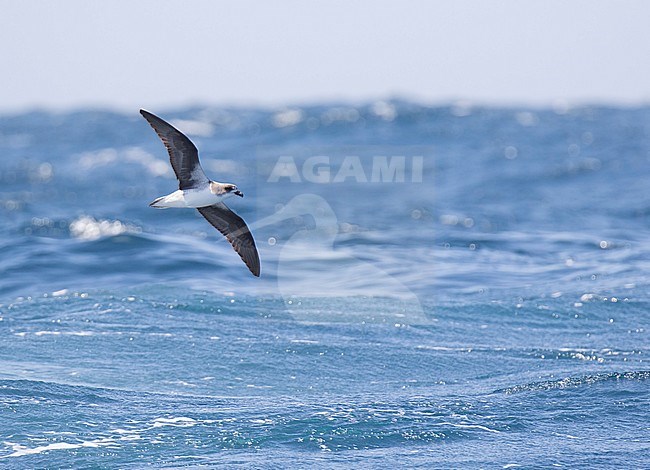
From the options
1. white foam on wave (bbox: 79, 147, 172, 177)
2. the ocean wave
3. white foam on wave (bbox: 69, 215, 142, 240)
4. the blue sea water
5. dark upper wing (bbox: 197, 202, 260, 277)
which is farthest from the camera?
white foam on wave (bbox: 79, 147, 172, 177)

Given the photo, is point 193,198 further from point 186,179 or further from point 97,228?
point 97,228

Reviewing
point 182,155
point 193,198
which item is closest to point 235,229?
point 193,198

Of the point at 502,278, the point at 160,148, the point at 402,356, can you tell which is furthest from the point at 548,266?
the point at 160,148

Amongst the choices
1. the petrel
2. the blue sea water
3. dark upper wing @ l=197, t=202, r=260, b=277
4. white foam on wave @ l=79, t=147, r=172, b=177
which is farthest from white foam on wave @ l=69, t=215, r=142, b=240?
white foam on wave @ l=79, t=147, r=172, b=177

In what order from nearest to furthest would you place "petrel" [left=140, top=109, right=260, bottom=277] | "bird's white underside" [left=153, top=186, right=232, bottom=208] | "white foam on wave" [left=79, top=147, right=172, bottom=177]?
"petrel" [left=140, top=109, right=260, bottom=277] < "bird's white underside" [left=153, top=186, right=232, bottom=208] < "white foam on wave" [left=79, top=147, right=172, bottom=177]

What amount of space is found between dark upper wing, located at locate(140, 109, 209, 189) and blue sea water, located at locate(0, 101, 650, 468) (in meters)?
3.68

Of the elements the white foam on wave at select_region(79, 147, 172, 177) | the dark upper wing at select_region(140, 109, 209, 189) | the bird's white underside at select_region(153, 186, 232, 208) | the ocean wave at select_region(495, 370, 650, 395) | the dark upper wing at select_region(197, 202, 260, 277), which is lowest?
the ocean wave at select_region(495, 370, 650, 395)

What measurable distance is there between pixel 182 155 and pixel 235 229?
2144 millimetres

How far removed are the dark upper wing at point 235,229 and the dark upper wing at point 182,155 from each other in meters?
1.39

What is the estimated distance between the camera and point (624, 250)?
28406mm

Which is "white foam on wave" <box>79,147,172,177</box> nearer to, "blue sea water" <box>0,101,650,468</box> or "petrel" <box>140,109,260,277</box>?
"blue sea water" <box>0,101,650,468</box>

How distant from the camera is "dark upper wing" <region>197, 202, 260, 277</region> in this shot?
47.5ft

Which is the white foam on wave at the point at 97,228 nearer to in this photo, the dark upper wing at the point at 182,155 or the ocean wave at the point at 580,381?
the dark upper wing at the point at 182,155

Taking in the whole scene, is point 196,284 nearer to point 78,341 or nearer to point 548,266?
point 78,341
